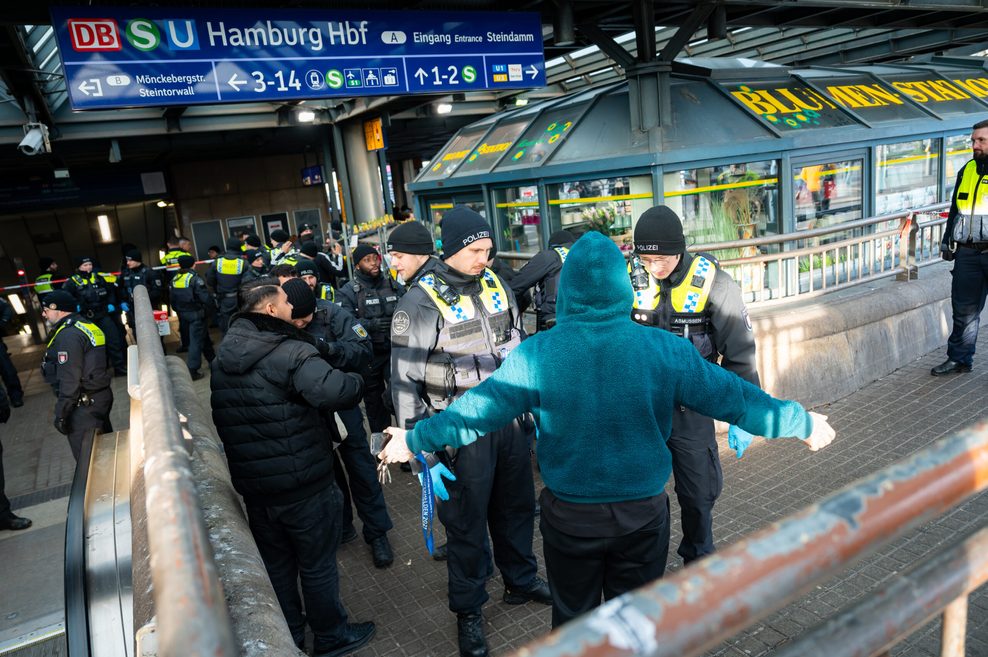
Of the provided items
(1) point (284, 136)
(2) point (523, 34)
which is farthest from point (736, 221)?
(1) point (284, 136)

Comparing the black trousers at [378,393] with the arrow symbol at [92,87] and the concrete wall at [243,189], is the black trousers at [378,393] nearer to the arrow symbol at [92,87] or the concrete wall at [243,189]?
the arrow symbol at [92,87]

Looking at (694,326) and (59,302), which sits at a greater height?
(59,302)

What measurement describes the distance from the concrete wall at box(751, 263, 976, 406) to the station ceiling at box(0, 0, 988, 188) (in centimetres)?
336

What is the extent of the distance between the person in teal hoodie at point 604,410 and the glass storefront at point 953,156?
8888 mm

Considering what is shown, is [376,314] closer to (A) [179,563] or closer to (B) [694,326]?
(B) [694,326]

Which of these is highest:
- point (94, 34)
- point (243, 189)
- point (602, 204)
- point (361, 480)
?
point (94, 34)

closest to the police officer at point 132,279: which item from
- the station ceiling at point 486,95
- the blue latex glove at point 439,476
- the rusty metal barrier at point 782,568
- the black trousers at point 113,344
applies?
the black trousers at point 113,344

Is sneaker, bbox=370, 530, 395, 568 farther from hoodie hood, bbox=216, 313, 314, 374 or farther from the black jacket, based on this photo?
hoodie hood, bbox=216, 313, 314, 374

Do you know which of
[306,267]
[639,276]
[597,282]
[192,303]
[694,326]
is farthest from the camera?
[192,303]

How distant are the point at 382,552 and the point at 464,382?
1489mm

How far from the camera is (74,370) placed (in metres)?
5.41

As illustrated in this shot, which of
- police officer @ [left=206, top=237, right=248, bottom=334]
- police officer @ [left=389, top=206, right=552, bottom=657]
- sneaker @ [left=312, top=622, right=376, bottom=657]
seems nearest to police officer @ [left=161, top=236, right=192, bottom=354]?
police officer @ [left=206, top=237, right=248, bottom=334]

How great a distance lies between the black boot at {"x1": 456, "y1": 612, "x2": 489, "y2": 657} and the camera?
3.21 m

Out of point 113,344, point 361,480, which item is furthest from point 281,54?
point 113,344
